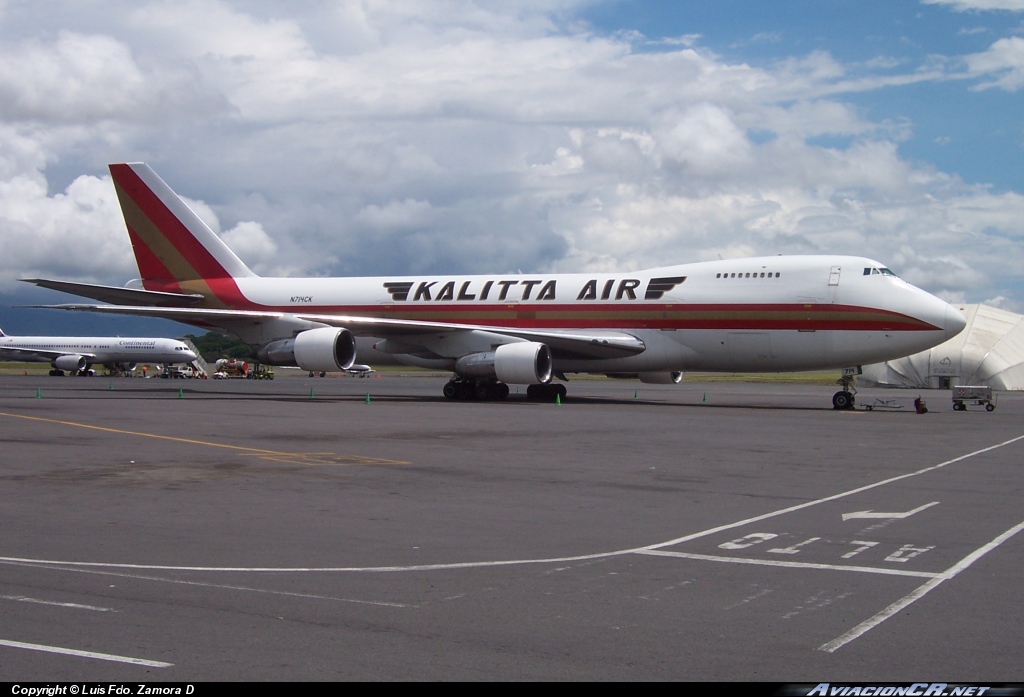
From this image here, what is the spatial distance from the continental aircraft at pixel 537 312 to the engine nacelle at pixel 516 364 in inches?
2.3

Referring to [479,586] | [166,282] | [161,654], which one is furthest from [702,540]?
[166,282]

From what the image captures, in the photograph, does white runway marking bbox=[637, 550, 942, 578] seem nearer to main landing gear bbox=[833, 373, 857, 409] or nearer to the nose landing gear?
the nose landing gear

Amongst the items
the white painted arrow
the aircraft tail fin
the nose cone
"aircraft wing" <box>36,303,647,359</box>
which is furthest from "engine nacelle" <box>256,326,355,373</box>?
the white painted arrow

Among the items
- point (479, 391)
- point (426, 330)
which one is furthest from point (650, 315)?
point (426, 330)

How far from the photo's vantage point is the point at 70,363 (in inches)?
3172

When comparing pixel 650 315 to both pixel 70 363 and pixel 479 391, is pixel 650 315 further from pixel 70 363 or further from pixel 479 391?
pixel 70 363

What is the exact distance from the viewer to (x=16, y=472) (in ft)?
45.0

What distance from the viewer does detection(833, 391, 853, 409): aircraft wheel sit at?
32.9 m

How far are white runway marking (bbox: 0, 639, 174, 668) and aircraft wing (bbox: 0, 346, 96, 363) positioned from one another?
273 feet

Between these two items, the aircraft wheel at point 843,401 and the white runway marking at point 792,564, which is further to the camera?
the aircraft wheel at point 843,401

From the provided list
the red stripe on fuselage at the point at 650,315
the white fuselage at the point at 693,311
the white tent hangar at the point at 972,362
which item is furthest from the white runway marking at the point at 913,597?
the white tent hangar at the point at 972,362

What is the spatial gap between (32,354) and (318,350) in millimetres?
63194

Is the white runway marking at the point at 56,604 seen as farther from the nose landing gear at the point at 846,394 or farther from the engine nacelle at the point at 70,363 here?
the engine nacelle at the point at 70,363

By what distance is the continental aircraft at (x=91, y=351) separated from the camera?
264 feet
